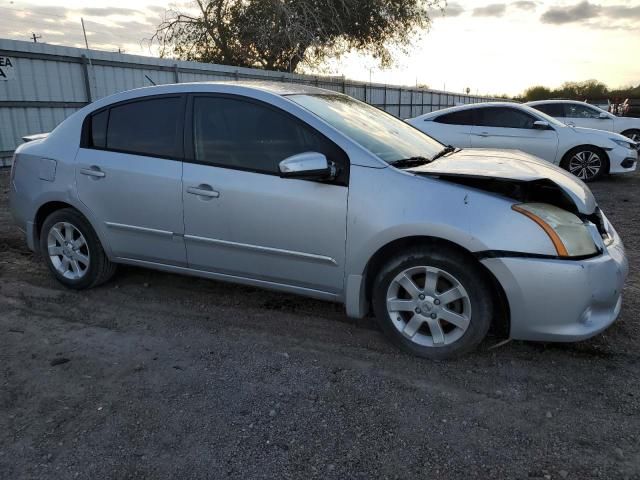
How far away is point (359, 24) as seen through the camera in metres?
22.2

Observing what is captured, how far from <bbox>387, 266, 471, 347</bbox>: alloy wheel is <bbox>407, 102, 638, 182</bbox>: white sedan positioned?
6604mm

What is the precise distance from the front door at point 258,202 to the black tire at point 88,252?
946 mm

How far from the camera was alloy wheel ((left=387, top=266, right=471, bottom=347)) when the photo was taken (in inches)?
115

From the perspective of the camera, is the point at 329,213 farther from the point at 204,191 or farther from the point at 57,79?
the point at 57,79

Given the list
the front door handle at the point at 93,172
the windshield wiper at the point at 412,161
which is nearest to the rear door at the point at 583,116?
the windshield wiper at the point at 412,161

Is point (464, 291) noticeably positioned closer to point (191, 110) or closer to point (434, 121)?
point (191, 110)

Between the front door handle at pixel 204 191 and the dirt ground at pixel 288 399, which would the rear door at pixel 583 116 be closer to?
the dirt ground at pixel 288 399

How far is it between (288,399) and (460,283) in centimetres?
115

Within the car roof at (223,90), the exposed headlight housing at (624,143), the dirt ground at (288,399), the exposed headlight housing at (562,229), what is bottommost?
the dirt ground at (288,399)

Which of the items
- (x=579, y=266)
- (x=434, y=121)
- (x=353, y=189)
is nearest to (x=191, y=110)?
(x=353, y=189)

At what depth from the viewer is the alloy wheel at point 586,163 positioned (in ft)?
30.8

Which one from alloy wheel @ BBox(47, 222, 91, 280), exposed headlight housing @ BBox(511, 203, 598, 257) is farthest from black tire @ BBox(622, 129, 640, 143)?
alloy wheel @ BBox(47, 222, 91, 280)

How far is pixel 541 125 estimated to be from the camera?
360 inches

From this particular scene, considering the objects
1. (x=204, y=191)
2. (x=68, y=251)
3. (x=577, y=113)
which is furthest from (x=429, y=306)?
(x=577, y=113)
